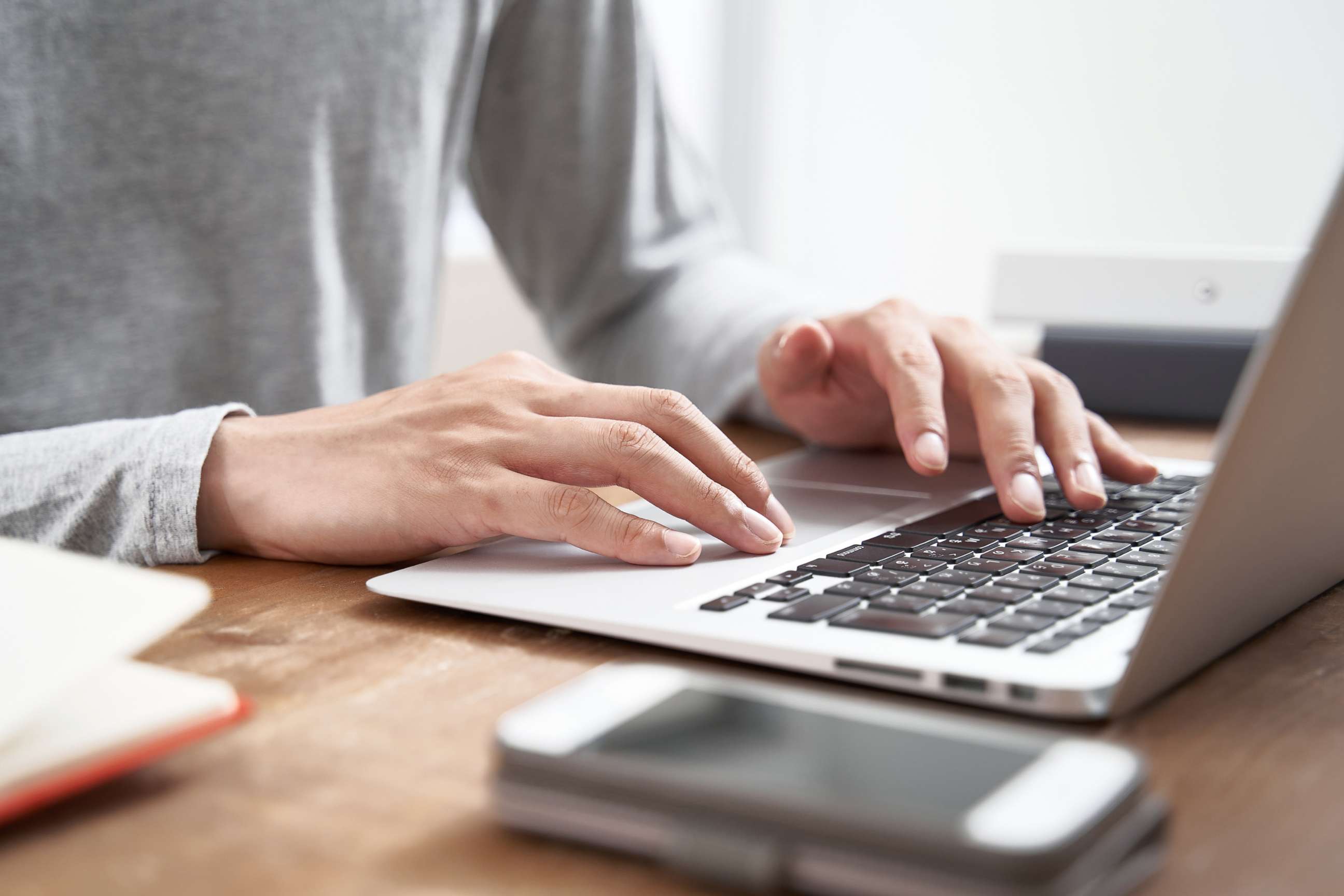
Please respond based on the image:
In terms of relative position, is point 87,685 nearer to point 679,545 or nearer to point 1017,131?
point 679,545

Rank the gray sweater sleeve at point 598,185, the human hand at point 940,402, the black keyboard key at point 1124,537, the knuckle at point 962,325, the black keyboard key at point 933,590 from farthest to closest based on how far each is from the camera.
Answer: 1. the gray sweater sleeve at point 598,185
2. the knuckle at point 962,325
3. the human hand at point 940,402
4. the black keyboard key at point 1124,537
5. the black keyboard key at point 933,590

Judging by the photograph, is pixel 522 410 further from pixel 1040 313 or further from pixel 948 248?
pixel 948 248

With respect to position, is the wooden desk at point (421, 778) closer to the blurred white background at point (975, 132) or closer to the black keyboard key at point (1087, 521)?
the black keyboard key at point (1087, 521)

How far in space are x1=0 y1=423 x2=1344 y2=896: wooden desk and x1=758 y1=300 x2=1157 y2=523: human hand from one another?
0.61 ft

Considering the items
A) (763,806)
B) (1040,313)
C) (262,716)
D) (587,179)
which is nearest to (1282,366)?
(763,806)

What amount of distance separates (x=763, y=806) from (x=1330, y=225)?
0.22 meters

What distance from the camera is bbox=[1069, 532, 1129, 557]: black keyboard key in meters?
0.54

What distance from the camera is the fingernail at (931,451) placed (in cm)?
67

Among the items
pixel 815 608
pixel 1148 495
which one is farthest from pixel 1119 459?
pixel 815 608

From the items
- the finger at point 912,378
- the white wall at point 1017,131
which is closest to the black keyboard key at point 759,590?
the finger at point 912,378

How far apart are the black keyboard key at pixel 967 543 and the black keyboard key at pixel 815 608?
0.11 m

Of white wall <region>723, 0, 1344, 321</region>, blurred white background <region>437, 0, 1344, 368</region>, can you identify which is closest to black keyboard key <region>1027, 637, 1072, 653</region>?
blurred white background <region>437, 0, 1344, 368</region>

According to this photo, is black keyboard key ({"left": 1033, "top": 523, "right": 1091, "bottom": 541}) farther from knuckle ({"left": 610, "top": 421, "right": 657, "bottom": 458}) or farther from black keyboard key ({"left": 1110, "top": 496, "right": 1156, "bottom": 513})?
knuckle ({"left": 610, "top": 421, "right": 657, "bottom": 458})

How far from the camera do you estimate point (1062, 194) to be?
2.25m
